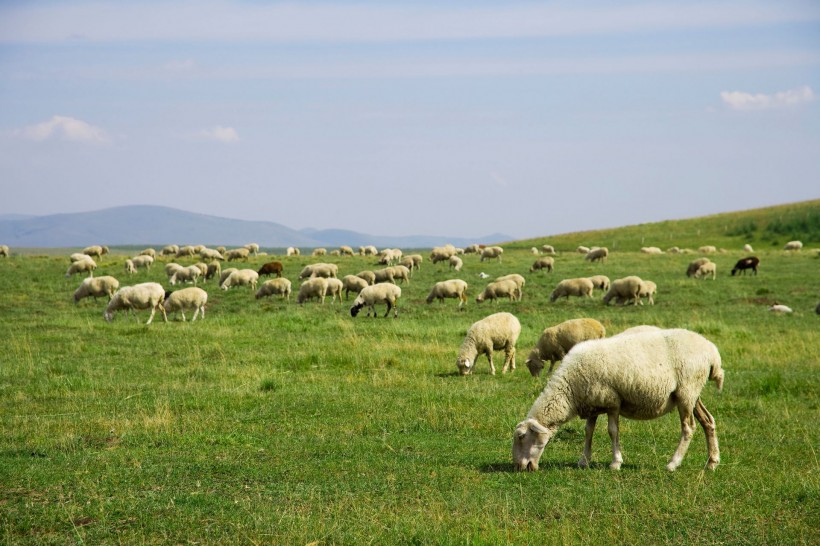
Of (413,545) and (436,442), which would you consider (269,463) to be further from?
(413,545)

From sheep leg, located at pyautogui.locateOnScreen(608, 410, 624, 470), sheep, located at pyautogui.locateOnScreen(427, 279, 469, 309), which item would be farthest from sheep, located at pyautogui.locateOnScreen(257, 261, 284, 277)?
sheep leg, located at pyautogui.locateOnScreen(608, 410, 624, 470)

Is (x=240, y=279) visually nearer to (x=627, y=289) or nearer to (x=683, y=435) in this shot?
(x=627, y=289)

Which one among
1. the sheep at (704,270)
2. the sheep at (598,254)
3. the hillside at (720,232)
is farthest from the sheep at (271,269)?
the hillside at (720,232)

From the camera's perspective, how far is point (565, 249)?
80.8 m

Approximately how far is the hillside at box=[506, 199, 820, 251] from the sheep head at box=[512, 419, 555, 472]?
226 ft

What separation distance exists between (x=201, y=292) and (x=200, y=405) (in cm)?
1678

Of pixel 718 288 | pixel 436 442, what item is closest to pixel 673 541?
pixel 436 442

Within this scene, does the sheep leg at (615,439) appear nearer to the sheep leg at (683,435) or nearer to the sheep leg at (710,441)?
the sheep leg at (683,435)

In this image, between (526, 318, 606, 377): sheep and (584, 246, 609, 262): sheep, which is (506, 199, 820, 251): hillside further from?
(526, 318, 606, 377): sheep

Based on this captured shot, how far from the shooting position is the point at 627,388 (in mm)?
9758

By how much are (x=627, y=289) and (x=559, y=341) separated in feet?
54.5

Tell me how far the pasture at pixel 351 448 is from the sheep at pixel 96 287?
8581 millimetres

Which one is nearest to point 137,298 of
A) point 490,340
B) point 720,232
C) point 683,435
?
point 490,340

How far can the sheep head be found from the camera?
997cm
